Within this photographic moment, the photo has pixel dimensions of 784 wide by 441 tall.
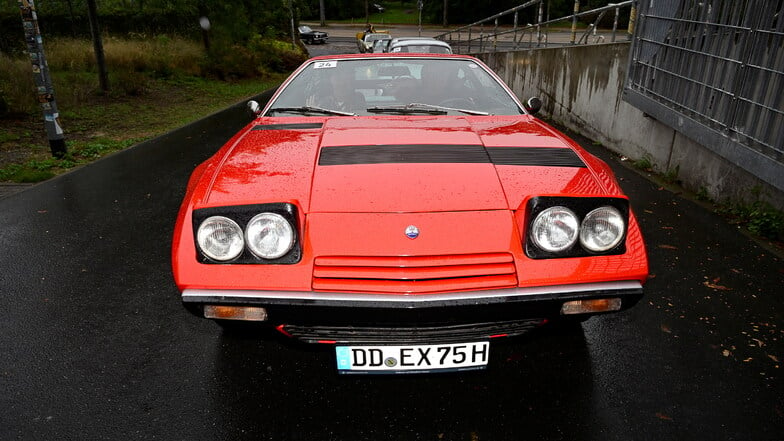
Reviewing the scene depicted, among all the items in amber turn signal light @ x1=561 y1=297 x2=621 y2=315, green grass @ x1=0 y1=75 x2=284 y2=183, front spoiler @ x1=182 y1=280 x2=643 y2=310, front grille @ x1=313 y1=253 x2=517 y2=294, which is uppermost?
front grille @ x1=313 y1=253 x2=517 y2=294

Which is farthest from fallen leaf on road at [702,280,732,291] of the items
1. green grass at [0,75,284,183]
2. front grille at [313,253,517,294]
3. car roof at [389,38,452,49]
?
car roof at [389,38,452,49]

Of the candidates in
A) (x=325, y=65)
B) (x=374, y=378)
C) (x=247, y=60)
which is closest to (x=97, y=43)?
(x=247, y=60)

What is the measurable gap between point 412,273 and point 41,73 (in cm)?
698

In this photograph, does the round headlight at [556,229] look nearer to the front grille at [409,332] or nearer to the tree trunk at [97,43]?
the front grille at [409,332]

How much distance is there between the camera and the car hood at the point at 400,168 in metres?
2.14

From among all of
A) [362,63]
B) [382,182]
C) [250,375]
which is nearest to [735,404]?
[382,182]

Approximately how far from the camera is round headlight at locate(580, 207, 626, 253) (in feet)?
6.76

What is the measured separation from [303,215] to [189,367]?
1.13m

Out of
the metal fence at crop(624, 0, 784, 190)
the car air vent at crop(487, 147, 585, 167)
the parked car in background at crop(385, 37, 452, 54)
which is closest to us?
the car air vent at crop(487, 147, 585, 167)

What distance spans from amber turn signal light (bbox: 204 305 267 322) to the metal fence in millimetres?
3691

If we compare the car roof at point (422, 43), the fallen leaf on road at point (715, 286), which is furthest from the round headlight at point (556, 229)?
the car roof at point (422, 43)

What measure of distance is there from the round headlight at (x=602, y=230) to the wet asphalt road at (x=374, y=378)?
41cm

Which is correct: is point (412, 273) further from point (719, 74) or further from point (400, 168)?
point (719, 74)

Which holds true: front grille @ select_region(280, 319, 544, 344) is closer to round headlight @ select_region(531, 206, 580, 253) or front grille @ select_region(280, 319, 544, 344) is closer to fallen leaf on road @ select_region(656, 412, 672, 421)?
round headlight @ select_region(531, 206, 580, 253)
